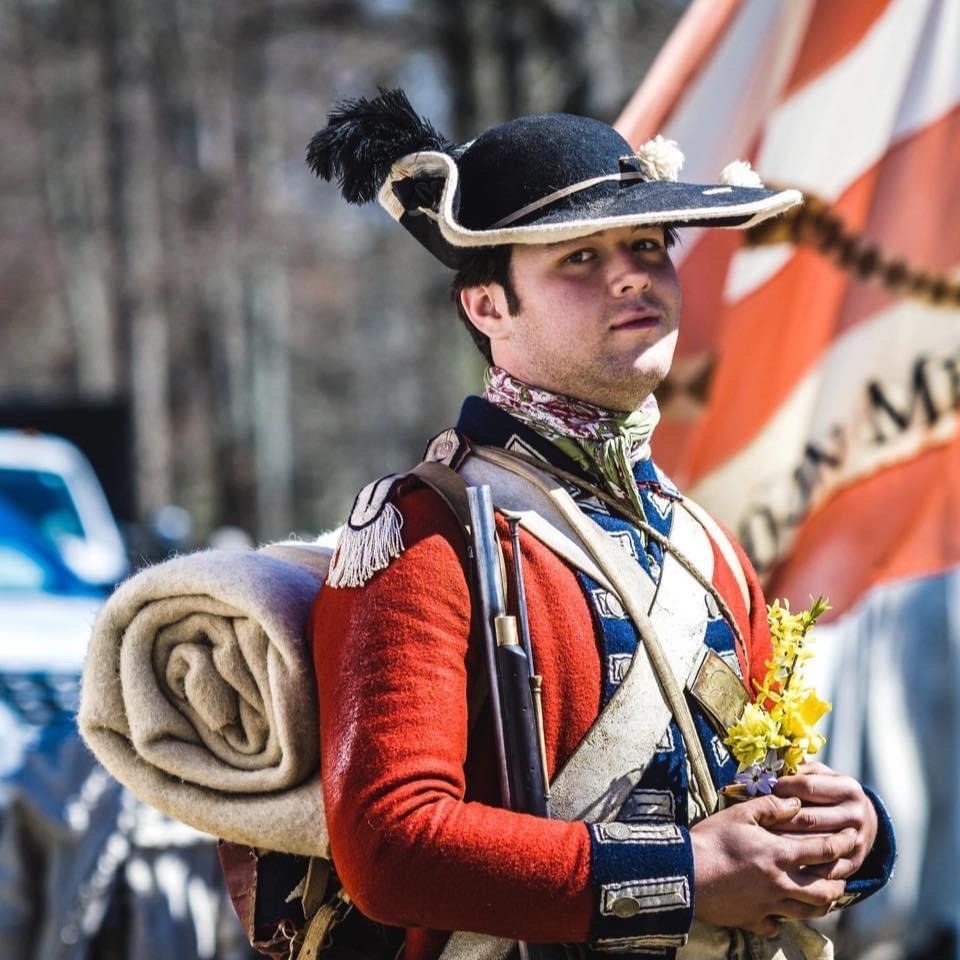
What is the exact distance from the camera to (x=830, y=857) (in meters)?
2.18

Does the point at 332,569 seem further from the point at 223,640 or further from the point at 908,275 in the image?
the point at 908,275

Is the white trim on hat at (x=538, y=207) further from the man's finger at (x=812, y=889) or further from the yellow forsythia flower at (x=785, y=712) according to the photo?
the man's finger at (x=812, y=889)

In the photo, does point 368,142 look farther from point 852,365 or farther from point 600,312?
point 852,365

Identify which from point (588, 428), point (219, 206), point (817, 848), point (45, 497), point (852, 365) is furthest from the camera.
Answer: point (219, 206)

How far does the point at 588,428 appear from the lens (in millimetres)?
2381

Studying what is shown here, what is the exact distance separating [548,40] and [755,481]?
7.74 meters

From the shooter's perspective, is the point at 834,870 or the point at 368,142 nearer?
the point at 834,870

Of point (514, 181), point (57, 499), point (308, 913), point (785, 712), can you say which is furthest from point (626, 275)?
point (57, 499)

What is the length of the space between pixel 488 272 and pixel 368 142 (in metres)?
0.25

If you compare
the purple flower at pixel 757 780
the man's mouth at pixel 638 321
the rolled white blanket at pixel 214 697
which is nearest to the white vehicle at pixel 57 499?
the rolled white blanket at pixel 214 697

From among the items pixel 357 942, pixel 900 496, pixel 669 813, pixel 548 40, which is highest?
pixel 548 40

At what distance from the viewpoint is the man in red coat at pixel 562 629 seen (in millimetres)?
2061

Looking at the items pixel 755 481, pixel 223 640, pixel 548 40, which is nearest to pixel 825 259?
pixel 755 481

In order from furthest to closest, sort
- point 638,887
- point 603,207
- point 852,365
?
point 852,365 < point 603,207 < point 638,887
